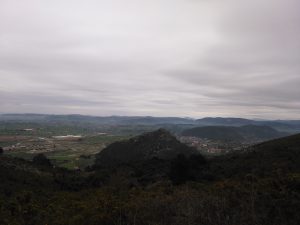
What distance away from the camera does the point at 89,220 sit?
17172 millimetres

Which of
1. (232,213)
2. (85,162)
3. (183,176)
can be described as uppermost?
(232,213)

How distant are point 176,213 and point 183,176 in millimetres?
26226

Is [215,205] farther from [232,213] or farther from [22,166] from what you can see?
[22,166]

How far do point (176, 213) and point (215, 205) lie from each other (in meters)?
2.07

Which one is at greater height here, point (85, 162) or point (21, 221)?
point (21, 221)

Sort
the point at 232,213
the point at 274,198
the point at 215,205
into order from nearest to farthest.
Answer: the point at 232,213, the point at 215,205, the point at 274,198

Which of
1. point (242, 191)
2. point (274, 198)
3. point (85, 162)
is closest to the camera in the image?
point (274, 198)

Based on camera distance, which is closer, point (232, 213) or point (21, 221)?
point (232, 213)

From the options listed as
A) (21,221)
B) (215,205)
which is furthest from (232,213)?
(21,221)

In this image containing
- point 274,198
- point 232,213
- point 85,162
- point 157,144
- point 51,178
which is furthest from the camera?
point 157,144

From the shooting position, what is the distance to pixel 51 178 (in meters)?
49.5

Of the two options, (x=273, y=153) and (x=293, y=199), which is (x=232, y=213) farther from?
(x=273, y=153)

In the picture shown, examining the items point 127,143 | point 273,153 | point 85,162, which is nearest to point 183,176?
point 273,153

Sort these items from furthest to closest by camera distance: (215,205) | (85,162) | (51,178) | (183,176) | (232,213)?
(85,162)
(51,178)
(183,176)
(215,205)
(232,213)
